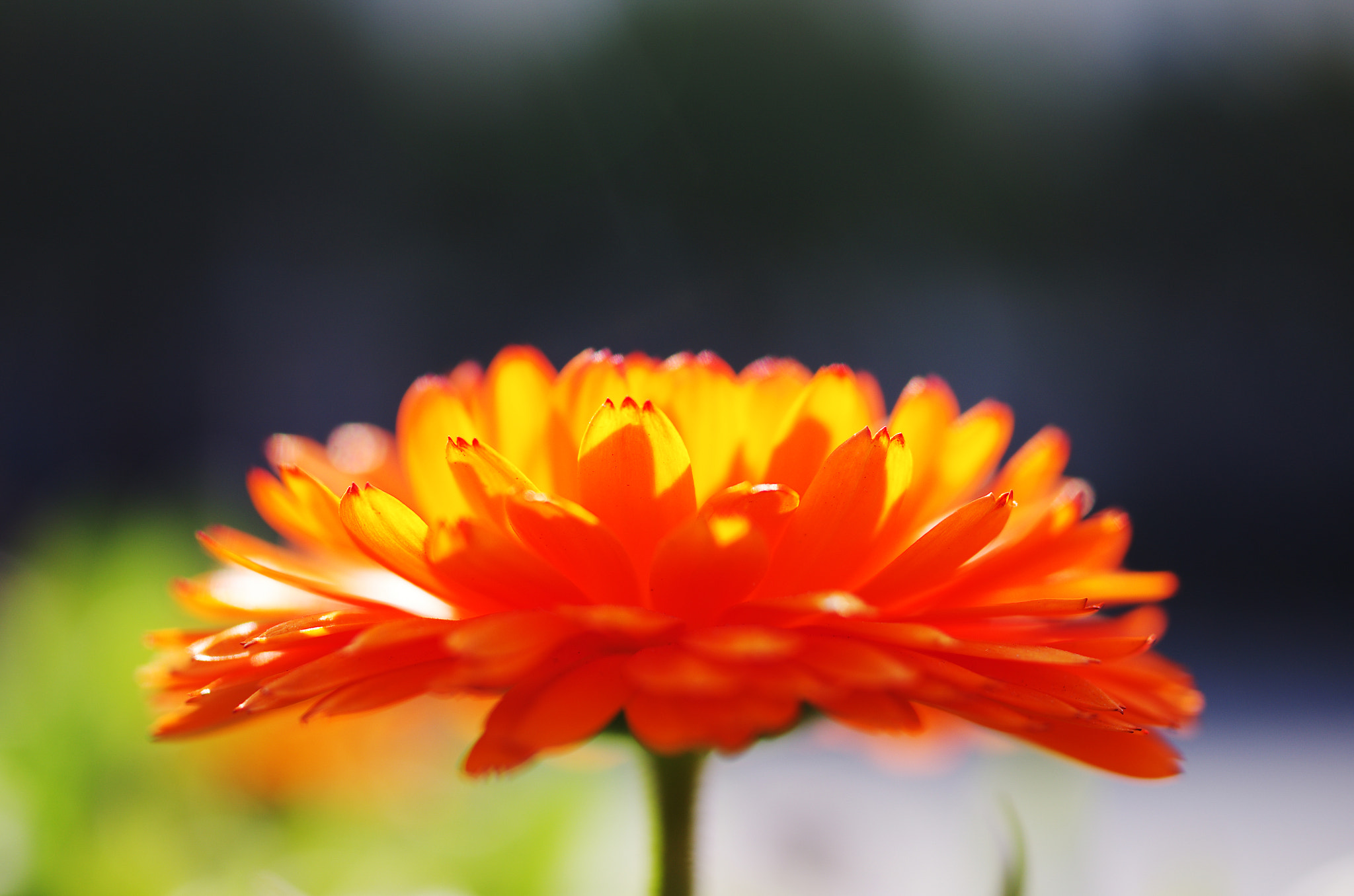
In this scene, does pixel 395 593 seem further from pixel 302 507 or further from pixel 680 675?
pixel 680 675

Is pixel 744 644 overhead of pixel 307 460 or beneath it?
beneath

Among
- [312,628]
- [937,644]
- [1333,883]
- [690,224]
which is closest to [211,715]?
[312,628]

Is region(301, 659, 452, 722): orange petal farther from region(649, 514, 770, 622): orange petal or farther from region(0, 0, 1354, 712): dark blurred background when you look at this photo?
region(0, 0, 1354, 712): dark blurred background

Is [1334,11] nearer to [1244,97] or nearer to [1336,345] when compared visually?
[1244,97]

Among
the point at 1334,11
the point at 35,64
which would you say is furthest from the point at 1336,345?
the point at 35,64

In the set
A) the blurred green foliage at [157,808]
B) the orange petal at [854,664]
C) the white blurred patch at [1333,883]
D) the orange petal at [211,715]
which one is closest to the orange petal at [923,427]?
the orange petal at [854,664]

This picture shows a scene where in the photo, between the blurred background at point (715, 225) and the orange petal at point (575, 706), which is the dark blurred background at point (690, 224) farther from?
the orange petal at point (575, 706)
